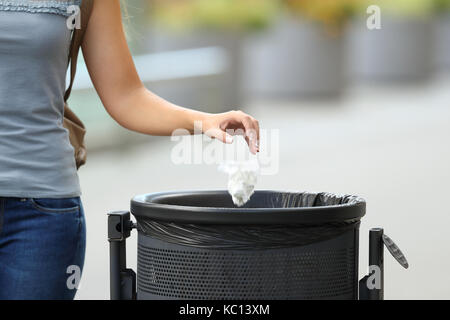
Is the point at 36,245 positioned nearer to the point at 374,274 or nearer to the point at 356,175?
the point at 374,274

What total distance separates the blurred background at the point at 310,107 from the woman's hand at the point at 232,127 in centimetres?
46

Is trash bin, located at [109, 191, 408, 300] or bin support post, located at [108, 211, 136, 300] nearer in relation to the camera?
trash bin, located at [109, 191, 408, 300]

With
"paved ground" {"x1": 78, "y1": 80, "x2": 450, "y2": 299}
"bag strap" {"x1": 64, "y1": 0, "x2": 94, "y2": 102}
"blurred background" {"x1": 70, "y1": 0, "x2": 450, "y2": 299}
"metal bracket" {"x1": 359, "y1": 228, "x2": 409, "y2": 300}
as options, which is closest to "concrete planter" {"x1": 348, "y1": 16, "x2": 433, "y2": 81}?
"blurred background" {"x1": 70, "y1": 0, "x2": 450, "y2": 299}

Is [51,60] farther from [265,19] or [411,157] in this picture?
[265,19]

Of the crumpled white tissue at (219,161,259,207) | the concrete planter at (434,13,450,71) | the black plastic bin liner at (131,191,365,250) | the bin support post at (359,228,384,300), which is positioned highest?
the concrete planter at (434,13,450,71)

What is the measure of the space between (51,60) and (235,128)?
1.54 feet

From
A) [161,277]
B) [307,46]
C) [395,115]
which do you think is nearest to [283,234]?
[161,277]

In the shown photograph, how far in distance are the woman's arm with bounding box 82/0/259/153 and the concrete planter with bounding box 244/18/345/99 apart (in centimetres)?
1344

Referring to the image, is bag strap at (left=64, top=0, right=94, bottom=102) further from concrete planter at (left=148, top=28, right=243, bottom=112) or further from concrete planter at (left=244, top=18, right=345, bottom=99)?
concrete planter at (left=244, top=18, right=345, bottom=99)

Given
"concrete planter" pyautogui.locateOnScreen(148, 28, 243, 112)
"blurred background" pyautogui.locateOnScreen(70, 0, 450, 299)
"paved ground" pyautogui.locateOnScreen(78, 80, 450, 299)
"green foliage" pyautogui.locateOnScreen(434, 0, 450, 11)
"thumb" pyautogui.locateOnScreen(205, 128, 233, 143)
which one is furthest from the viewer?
"green foliage" pyautogui.locateOnScreen(434, 0, 450, 11)

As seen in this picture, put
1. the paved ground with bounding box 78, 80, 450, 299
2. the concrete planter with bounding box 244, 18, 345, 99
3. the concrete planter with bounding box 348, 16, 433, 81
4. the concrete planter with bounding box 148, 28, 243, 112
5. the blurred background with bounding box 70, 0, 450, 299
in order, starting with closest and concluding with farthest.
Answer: the paved ground with bounding box 78, 80, 450, 299
the blurred background with bounding box 70, 0, 450, 299
the concrete planter with bounding box 148, 28, 243, 112
the concrete planter with bounding box 244, 18, 345, 99
the concrete planter with bounding box 348, 16, 433, 81

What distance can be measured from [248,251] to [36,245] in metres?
0.50

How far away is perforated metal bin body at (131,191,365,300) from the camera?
225cm

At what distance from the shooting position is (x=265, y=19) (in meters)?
16.4
